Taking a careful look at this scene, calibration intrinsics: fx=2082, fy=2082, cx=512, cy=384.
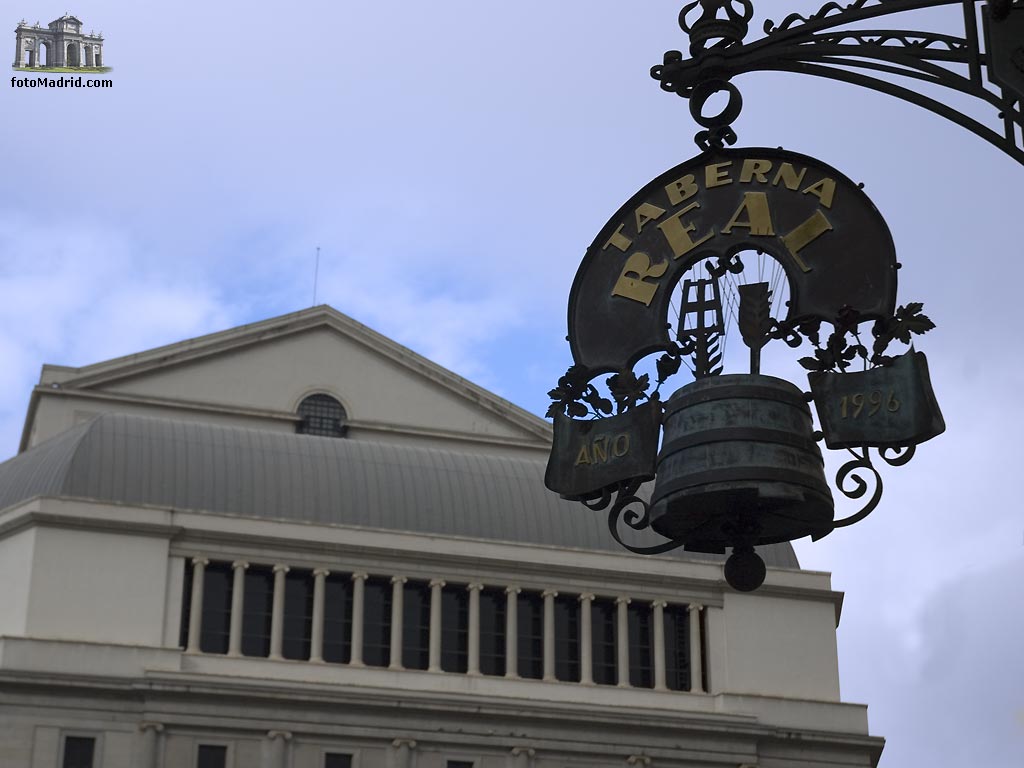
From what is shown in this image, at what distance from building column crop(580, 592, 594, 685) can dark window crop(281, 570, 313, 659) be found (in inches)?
388

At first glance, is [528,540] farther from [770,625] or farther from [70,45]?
[70,45]

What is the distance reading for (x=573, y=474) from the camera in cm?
1195

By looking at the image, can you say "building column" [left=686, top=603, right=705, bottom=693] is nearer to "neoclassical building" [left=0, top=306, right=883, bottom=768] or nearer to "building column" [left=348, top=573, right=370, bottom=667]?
"neoclassical building" [left=0, top=306, right=883, bottom=768]

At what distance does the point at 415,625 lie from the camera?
241 feet

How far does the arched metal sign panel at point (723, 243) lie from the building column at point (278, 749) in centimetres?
5846

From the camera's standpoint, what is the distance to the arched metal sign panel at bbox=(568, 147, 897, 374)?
11.5m

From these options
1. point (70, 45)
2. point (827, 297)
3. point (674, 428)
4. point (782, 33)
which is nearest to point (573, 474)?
point (674, 428)

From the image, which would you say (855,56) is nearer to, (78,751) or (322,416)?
(78,751)

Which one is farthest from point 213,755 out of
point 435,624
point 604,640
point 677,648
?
point 677,648

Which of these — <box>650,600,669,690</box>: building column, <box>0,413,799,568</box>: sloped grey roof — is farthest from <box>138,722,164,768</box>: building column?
<box>650,600,669,690</box>: building column

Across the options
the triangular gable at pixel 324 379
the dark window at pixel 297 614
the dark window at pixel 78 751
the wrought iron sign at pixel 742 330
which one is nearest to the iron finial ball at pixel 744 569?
the wrought iron sign at pixel 742 330

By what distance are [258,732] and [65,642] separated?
7.01 m

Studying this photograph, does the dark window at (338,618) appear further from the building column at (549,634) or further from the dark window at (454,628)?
the building column at (549,634)

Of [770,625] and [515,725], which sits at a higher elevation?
[770,625]
